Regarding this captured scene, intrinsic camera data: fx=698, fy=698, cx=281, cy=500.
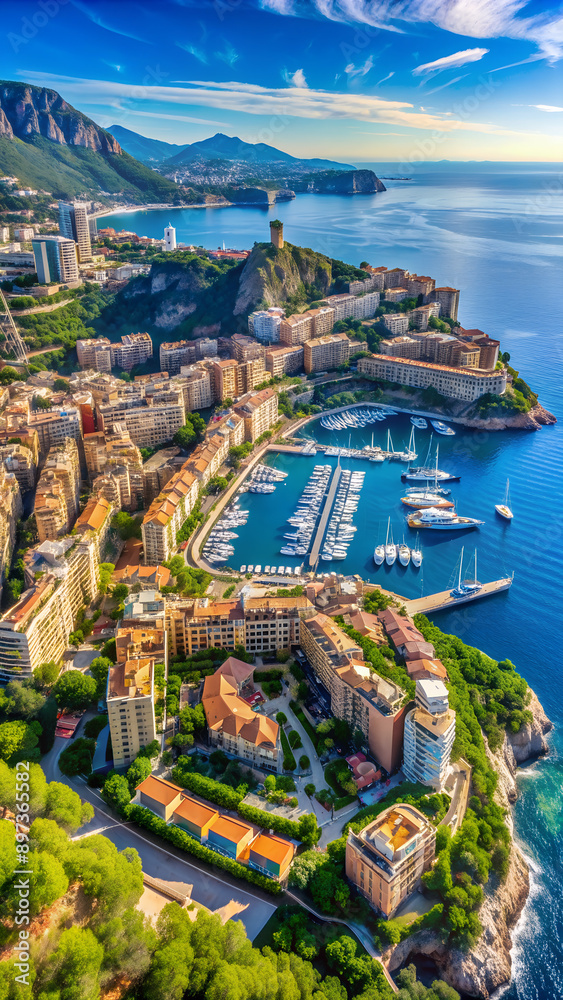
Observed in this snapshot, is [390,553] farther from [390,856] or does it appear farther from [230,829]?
[390,856]

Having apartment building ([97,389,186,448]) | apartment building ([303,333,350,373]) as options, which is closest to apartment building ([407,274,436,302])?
apartment building ([303,333,350,373])

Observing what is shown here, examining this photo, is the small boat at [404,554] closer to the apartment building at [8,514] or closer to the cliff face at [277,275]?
the apartment building at [8,514]

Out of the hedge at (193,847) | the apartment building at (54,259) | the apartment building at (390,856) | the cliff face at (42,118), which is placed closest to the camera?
the apartment building at (390,856)

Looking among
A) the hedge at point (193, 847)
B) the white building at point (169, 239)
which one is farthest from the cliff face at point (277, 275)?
the hedge at point (193, 847)

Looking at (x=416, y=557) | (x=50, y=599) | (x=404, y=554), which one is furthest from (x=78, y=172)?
(x=50, y=599)

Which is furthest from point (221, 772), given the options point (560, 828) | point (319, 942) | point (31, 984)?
point (560, 828)
